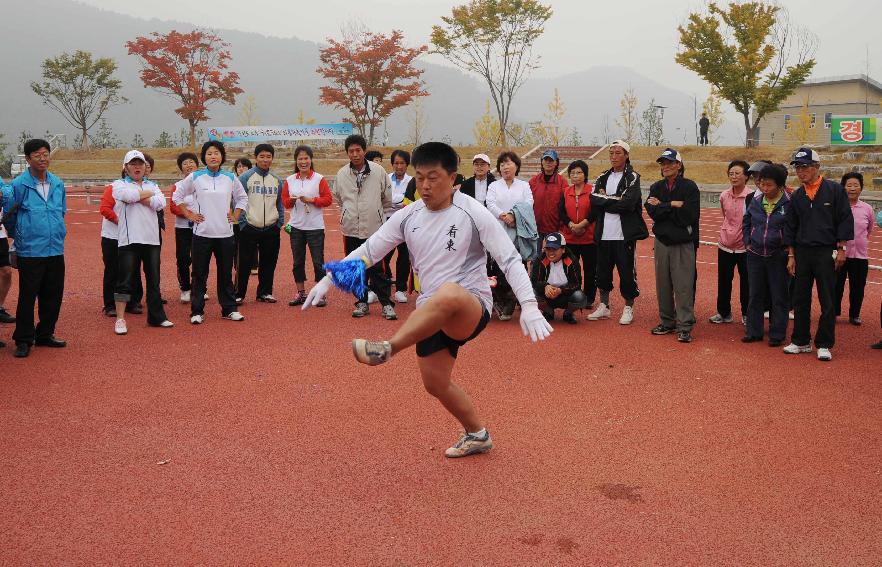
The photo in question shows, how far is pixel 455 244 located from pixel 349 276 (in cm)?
70

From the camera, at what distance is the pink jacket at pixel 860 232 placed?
349 inches

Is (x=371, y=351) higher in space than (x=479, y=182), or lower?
lower

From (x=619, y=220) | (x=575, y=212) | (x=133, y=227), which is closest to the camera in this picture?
(x=133, y=227)

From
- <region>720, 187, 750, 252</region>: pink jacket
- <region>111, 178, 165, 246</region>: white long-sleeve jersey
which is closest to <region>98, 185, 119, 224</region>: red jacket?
<region>111, 178, 165, 246</region>: white long-sleeve jersey

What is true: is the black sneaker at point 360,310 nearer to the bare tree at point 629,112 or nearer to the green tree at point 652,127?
the green tree at point 652,127

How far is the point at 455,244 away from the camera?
4477mm

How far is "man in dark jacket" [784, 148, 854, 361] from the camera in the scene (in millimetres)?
7324

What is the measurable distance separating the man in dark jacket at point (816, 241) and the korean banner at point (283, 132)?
30.6 metres

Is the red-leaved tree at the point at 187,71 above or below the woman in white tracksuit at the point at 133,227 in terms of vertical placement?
above

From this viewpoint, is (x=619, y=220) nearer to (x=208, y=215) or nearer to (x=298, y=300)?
(x=298, y=300)

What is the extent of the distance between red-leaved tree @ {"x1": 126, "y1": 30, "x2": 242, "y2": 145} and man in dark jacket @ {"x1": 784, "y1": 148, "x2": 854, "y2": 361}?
37277 millimetres

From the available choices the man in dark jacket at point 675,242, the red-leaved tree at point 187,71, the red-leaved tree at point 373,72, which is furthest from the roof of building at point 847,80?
the man in dark jacket at point 675,242

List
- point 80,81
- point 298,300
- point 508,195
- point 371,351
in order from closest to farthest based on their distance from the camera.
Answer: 1. point 371,351
2. point 508,195
3. point 298,300
4. point 80,81

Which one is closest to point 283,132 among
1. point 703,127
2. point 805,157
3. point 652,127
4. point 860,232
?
point 703,127
